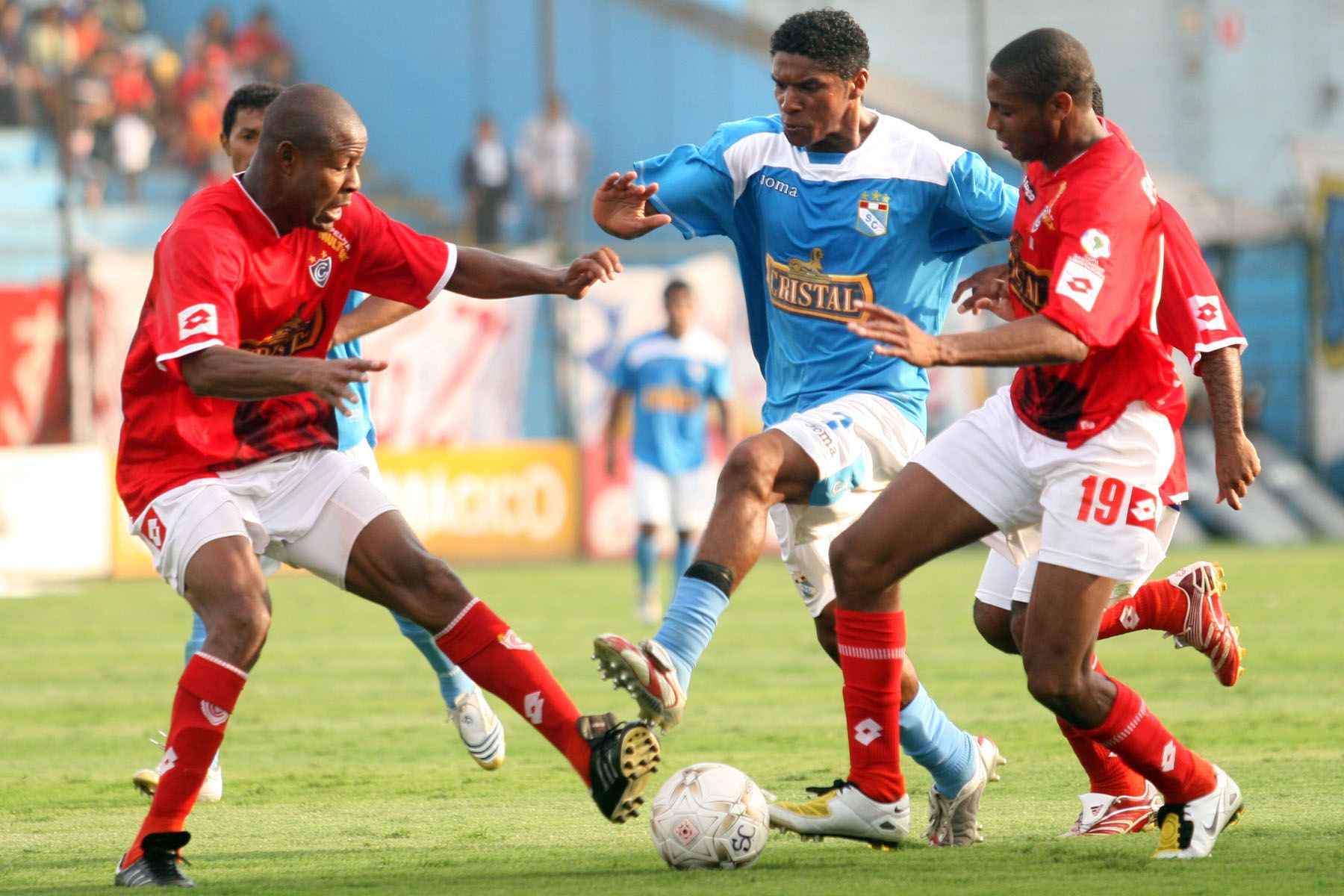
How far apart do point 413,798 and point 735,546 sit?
199 centimetres

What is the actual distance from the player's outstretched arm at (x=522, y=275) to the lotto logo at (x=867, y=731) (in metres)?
1.69

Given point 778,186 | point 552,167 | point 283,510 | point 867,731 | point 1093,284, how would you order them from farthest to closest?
point 552,167 → point 778,186 → point 283,510 → point 867,731 → point 1093,284

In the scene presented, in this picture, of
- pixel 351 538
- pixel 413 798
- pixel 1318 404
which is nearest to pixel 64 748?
pixel 413 798

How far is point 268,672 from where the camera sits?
35.9 ft

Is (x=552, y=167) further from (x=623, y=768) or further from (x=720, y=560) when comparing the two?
(x=623, y=768)

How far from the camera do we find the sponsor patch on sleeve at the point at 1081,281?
475 centimetres

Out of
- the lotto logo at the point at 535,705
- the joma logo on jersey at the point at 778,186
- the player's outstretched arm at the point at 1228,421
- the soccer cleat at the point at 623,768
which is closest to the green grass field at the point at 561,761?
the soccer cleat at the point at 623,768

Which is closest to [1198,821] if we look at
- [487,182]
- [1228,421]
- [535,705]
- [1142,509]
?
[1142,509]

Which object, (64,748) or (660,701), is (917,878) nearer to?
(660,701)

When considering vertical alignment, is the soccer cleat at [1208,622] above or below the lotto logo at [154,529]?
below

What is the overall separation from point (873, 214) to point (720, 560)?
1392 millimetres

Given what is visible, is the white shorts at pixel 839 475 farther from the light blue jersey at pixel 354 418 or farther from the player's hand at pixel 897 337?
the light blue jersey at pixel 354 418

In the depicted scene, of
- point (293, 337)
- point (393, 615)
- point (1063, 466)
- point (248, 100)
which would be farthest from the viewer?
point (248, 100)

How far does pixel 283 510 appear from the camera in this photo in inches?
219
